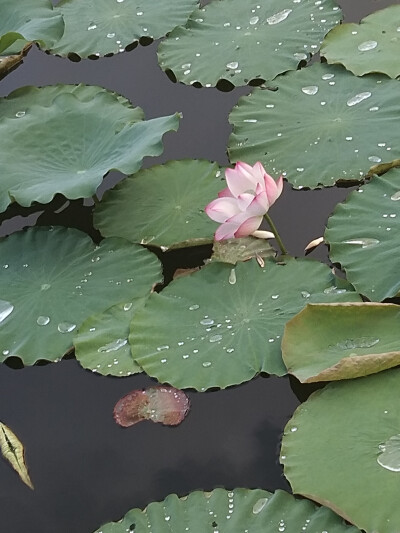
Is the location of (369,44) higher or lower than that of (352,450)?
higher

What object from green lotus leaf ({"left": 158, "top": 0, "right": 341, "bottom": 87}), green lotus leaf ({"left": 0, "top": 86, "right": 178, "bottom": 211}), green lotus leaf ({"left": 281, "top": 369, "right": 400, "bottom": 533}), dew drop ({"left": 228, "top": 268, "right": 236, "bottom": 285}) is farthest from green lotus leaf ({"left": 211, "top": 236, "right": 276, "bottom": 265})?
green lotus leaf ({"left": 158, "top": 0, "right": 341, "bottom": 87})

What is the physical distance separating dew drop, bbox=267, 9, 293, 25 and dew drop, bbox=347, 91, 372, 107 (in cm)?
50

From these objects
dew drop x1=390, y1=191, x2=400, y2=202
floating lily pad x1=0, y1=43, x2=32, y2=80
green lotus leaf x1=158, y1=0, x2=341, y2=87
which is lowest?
dew drop x1=390, y1=191, x2=400, y2=202

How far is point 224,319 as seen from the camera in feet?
5.67

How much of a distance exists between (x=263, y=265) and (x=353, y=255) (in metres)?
0.20

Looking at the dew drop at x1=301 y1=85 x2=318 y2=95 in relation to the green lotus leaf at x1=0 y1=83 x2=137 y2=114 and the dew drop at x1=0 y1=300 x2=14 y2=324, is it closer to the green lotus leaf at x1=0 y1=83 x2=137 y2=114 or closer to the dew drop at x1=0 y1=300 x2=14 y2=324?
the green lotus leaf at x1=0 y1=83 x2=137 y2=114

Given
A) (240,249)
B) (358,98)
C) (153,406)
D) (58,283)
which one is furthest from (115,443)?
(358,98)

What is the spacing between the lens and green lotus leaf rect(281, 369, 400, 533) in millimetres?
1340

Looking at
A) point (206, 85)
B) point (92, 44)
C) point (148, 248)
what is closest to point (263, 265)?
point (148, 248)

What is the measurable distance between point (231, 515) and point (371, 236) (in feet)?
2.41

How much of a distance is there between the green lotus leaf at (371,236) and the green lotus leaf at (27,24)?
3.48 ft

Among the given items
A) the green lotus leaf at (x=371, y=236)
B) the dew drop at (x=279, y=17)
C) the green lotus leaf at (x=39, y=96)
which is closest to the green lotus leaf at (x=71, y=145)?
the green lotus leaf at (x=39, y=96)

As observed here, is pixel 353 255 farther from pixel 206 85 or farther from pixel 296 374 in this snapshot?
pixel 206 85

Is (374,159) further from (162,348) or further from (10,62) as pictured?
(10,62)
